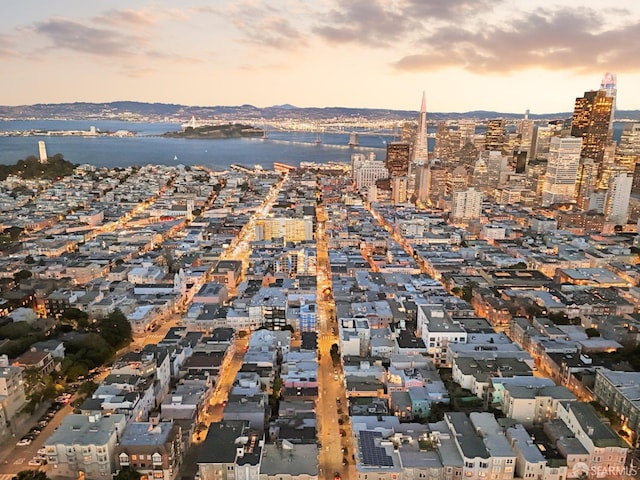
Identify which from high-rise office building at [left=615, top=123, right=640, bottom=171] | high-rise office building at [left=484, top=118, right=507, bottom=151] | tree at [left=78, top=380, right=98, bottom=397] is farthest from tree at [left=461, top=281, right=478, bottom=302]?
high-rise office building at [left=484, top=118, right=507, bottom=151]

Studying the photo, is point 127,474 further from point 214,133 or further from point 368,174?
point 214,133

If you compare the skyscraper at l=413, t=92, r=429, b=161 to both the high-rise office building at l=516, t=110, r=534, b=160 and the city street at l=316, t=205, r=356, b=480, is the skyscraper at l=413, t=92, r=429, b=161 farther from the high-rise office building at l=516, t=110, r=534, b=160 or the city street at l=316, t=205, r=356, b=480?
the city street at l=316, t=205, r=356, b=480

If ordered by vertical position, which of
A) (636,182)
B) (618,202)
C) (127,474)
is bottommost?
(127,474)

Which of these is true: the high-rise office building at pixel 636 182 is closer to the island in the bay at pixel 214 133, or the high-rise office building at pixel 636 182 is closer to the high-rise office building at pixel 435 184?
the high-rise office building at pixel 435 184

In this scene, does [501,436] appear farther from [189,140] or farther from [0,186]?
[189,140]

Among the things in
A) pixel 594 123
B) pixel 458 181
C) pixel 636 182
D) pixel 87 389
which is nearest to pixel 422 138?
pixel 594 123
